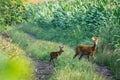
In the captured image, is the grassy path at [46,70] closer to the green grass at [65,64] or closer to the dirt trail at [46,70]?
the dirt trail at [46,70]

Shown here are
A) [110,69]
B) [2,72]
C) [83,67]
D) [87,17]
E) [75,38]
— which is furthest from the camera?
[87,17]

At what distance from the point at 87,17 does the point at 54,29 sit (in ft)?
8.98

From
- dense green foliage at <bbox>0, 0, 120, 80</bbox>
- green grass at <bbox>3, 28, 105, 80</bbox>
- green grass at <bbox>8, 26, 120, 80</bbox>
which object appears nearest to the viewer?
green grass at <bbox>3, 28, 105, 80</bbox>

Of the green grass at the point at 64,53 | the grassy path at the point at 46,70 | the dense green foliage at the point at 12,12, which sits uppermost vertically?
the dense green foliage at the point at 12,12

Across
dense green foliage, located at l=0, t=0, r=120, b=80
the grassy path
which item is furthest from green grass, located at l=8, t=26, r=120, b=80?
the grassy path

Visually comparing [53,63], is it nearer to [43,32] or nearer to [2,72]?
[43,32]

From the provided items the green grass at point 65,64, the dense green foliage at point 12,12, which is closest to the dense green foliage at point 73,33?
the green grass at point 65,64

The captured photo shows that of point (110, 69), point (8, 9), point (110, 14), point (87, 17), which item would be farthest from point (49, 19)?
point (110, 69)

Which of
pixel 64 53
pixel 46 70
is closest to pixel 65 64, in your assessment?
pixel 46 70

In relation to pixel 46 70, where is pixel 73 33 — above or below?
above

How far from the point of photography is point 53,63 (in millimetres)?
11125

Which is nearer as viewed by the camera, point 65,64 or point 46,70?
point 65,64

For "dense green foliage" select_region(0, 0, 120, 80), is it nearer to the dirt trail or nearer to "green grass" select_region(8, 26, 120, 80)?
"green grass" select_region(8, 26, 120, 80)

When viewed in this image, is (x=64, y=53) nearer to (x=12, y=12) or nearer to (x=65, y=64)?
(x=65, y=64)
